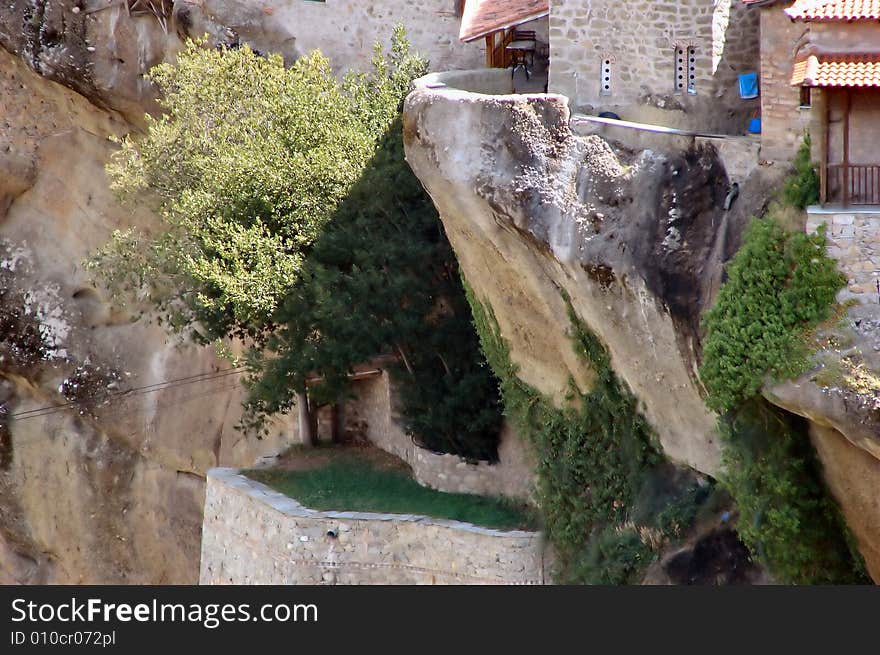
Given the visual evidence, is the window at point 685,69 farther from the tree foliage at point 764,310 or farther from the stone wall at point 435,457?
the stone wall at point 435,457

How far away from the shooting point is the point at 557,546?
3256cm

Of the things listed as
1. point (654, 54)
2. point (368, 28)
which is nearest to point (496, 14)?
point (654, 54)

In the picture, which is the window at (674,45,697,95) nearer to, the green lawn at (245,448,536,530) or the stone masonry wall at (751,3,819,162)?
the stone masonry wall at (751,3,819,162)

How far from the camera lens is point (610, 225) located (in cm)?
2848

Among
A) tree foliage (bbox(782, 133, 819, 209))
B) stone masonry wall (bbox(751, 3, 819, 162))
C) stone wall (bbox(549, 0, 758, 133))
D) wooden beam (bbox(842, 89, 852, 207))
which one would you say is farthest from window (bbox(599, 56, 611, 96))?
wooden beam (bbox(842, 89, 852, 207))

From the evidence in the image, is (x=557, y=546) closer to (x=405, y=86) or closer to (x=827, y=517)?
(x=827, y=517)

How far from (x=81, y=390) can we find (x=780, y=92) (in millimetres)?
24741

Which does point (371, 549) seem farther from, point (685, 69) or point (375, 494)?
point (685, 69)

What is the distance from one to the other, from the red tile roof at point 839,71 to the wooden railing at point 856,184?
51.2 inches

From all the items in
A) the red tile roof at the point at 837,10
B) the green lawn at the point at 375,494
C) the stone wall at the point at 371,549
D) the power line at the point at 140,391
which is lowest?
the stone wall at the point at 371,549

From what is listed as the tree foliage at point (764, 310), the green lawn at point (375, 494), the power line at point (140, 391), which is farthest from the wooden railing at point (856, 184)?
the power line at point (140, 391)

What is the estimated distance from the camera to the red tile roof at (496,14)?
1320 inches

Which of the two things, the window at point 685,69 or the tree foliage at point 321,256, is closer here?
the window at point 685,69

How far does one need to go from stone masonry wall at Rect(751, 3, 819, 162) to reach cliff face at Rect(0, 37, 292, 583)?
67.8 feet
